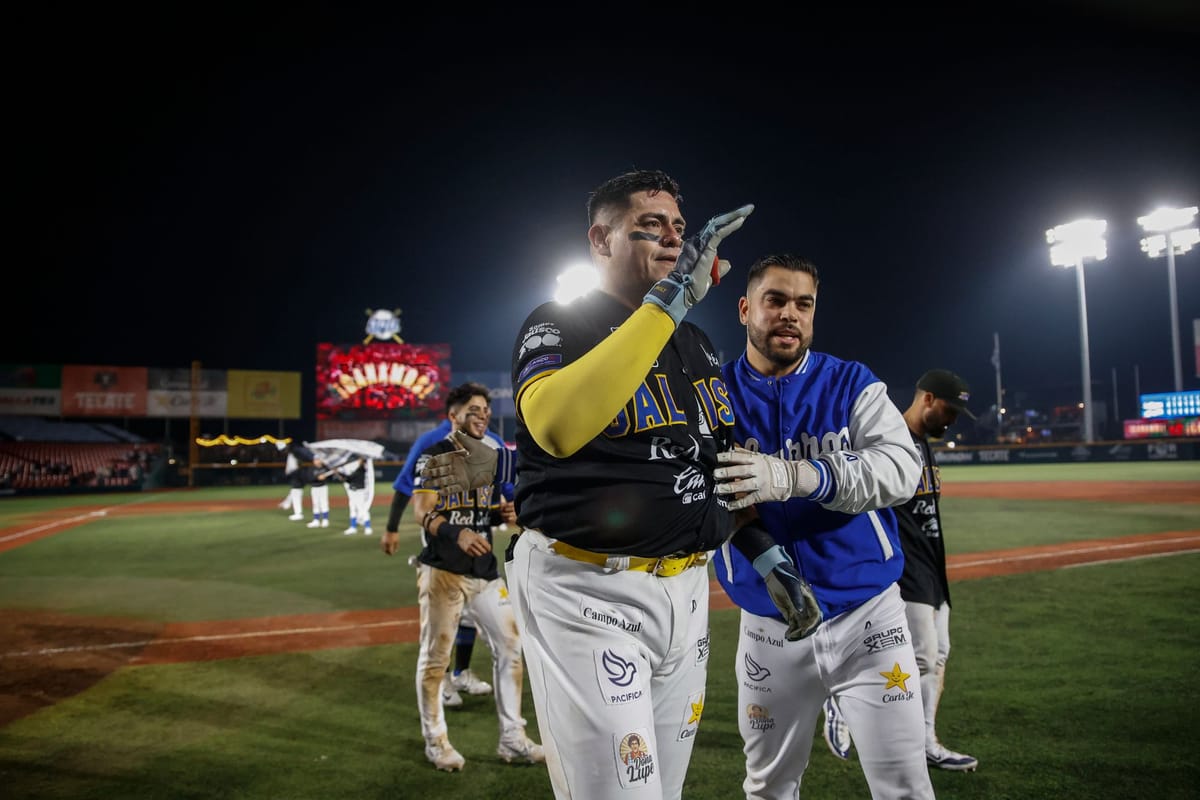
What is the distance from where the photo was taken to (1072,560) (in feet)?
35.2

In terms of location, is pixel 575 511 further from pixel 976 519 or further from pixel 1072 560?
pixel 976 519

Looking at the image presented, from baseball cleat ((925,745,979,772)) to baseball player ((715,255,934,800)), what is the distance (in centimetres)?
181

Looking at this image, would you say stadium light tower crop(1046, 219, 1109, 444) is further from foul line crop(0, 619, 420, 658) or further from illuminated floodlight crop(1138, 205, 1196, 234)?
foul line crop(0, 619, 420, 658)

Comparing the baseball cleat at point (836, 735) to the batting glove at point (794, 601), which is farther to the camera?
the baseball cleat at point (836, 735)

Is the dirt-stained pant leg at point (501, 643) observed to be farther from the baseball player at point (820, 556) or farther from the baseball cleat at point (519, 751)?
the baseball player at point (820, 556)

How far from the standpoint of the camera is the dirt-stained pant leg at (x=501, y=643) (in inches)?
188

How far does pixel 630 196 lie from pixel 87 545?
58.7ft

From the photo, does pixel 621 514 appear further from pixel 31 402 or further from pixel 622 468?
pixel 31 402

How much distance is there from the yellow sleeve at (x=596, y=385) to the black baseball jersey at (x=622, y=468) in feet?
0.54

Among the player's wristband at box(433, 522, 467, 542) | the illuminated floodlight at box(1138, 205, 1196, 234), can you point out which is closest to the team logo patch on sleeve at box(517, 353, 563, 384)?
the player's wristband at box(433, 522, 467, 542)

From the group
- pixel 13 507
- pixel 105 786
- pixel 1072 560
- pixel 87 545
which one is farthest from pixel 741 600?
pixel 13 507

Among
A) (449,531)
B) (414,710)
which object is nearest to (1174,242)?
(449,531)

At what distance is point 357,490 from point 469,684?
12131 mm

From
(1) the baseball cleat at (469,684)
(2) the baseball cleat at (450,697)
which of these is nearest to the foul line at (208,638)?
(1) the baseball cleat at (469,684)
